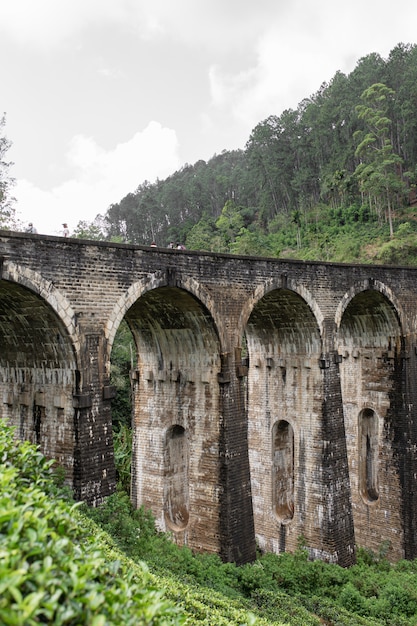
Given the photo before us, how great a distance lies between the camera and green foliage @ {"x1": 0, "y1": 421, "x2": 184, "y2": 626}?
2.40 meters

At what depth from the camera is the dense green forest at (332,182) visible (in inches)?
1387

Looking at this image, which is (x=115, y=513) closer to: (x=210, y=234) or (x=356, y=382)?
(x=356, y=382)

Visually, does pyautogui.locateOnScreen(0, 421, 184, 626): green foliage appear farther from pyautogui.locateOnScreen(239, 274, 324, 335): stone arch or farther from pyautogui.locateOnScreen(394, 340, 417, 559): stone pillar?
pyautogui.locateOnScreen(394, 340, 417, 559): stone pillar

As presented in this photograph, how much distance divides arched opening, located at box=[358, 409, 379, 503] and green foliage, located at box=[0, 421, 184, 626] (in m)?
14.4

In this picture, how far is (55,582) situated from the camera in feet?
8.53

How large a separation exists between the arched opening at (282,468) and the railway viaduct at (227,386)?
0.13 feet

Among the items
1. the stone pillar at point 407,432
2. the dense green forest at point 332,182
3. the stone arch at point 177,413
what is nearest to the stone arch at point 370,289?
the stone pillar at point 407,432

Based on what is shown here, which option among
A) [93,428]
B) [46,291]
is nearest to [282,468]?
[93,428]

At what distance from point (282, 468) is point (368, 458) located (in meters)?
3.21

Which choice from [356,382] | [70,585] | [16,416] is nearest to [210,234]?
[356,382]

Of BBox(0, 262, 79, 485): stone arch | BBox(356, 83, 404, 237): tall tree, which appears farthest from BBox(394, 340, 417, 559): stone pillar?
BBox(356, 83, 404, 237): tall tree

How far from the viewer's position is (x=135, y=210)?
6384 cm

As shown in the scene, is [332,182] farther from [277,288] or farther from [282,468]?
[277,288]

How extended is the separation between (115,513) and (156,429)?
433cm
